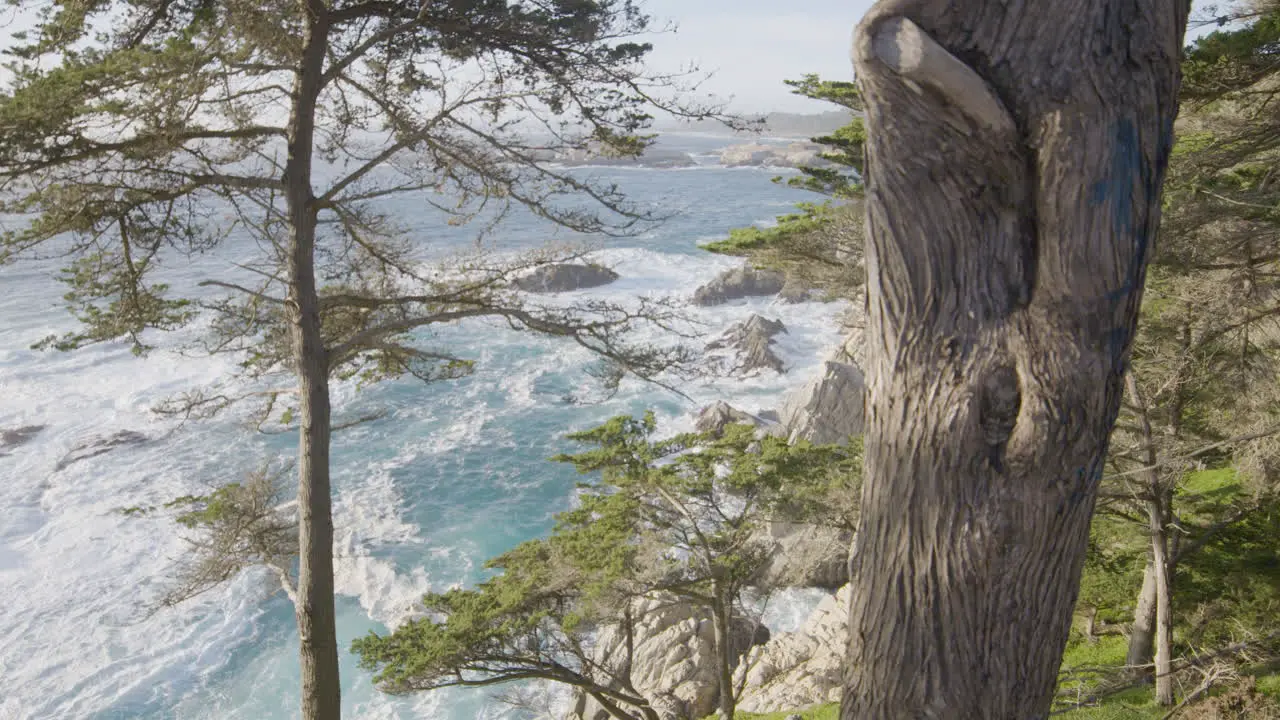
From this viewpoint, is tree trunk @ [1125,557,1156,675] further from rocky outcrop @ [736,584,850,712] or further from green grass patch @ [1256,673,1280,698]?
rocky outcrop @ [736,584,850,712]

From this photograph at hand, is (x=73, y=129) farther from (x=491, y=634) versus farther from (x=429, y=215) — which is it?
(x=429, y=215)

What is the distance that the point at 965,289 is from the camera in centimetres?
171

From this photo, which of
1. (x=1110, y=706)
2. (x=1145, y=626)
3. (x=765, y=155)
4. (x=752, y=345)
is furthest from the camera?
(x=765, y=155)

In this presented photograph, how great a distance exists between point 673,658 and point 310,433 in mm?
6232

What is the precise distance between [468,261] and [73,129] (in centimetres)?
264

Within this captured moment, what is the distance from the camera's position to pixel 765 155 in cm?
5225

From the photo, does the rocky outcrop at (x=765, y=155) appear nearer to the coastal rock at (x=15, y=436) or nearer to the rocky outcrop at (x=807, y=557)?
the rocky outcrop at (x=807, y=557)

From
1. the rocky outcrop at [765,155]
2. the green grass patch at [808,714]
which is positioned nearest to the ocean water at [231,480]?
the green grass patch at [808,714]

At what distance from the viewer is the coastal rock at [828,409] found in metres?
14.6

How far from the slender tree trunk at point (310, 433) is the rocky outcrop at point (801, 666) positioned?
4673mm

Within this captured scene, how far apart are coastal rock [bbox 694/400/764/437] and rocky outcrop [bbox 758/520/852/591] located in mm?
3146

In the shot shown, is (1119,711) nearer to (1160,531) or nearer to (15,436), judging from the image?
(1160,531)

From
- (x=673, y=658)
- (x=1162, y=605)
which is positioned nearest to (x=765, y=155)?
(x=673, y=658)

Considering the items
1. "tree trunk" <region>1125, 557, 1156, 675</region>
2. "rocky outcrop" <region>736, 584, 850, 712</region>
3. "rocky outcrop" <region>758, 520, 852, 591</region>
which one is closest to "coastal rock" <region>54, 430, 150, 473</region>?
"rocky outcrop" <region>758, 520, 852, 591</region>
